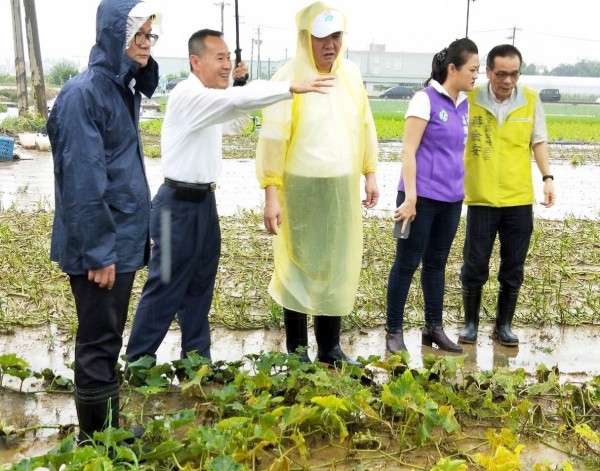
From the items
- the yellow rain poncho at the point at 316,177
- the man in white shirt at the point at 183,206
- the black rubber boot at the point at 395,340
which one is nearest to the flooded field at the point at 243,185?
the black rubber boot at the point at 395,340

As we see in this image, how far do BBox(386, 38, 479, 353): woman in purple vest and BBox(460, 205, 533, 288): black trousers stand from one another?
0.23m

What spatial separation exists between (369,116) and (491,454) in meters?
1.69

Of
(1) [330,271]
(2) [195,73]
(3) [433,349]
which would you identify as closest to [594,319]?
(3) [433,349]

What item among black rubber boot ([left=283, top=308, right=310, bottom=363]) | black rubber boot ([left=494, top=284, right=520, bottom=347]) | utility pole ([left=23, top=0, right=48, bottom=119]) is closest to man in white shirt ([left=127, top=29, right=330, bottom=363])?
black rubber boot ([left=283, top=308, right=310, bottom=363])

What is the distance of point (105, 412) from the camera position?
2.67m

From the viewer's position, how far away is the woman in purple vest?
3.78m

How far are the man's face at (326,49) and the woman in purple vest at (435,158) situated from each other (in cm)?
59

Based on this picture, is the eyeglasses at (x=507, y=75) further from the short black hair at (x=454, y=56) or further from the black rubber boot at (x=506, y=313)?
the black rubber boot at (x=506, y=313)

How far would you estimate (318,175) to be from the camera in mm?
3457

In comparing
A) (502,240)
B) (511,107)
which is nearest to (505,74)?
(511,107)

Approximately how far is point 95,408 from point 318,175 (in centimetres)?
143

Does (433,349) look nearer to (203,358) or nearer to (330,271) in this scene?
(330,271)

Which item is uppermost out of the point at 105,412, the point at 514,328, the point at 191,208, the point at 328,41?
the point at 328,41

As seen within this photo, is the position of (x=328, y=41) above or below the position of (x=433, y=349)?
above
